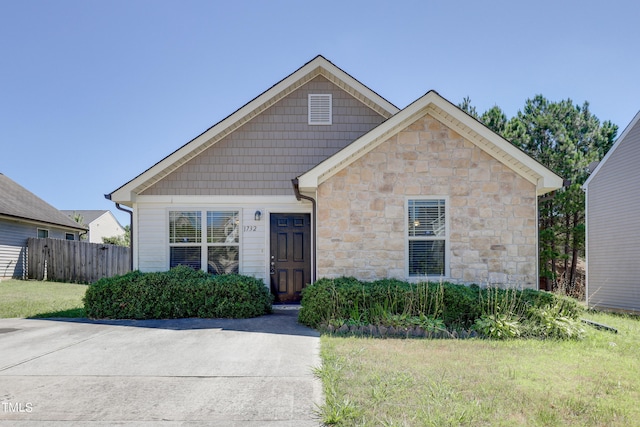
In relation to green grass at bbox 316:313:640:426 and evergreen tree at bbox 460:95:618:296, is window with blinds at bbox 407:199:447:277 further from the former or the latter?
evergreen tree at bbox 460:95:618:296

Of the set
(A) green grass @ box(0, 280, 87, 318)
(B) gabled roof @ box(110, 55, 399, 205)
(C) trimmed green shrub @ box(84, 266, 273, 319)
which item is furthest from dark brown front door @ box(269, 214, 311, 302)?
(A) green grass @ box(0, 280, 87, 318)

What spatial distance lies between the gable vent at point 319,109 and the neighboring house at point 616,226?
10.3m

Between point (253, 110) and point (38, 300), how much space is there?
28.4 ft

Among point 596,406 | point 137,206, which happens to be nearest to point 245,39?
point 137,206

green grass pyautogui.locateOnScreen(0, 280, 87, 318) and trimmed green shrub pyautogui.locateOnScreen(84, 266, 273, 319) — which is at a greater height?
trimmed green shrub pyautogui.locateOnScreen(84, 266, 273, 319)

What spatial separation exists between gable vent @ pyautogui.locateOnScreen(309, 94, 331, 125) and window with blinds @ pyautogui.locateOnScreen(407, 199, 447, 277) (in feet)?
11.8

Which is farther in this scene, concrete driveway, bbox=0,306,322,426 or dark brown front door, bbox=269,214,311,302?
dark brown front door, bbox=269,214,311,302

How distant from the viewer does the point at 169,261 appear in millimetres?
9773

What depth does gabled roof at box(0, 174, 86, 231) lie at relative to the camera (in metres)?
17.6

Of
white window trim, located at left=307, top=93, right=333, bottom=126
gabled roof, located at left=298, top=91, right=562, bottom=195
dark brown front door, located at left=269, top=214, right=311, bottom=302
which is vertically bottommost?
dark brown front door, located at left=269, top=214, right=311, bottom=302

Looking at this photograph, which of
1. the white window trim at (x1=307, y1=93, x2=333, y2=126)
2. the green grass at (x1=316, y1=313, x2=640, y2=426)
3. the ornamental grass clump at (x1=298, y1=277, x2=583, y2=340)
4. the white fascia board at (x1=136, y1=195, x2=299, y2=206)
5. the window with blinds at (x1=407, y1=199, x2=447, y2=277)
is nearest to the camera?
the green grass at (x1=316, y1=313, x2=640, y2=426)

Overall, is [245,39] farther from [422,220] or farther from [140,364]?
[140,364]

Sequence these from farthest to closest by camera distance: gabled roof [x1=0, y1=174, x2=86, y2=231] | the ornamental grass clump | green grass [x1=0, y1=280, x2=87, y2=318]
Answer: gabled roof [x1=0, y1=174, x2=86, y2=231] < green grass [x1=0, y1=280, x2=87, y2=318] < the ornamental grass clump

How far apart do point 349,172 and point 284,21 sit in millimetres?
5794
